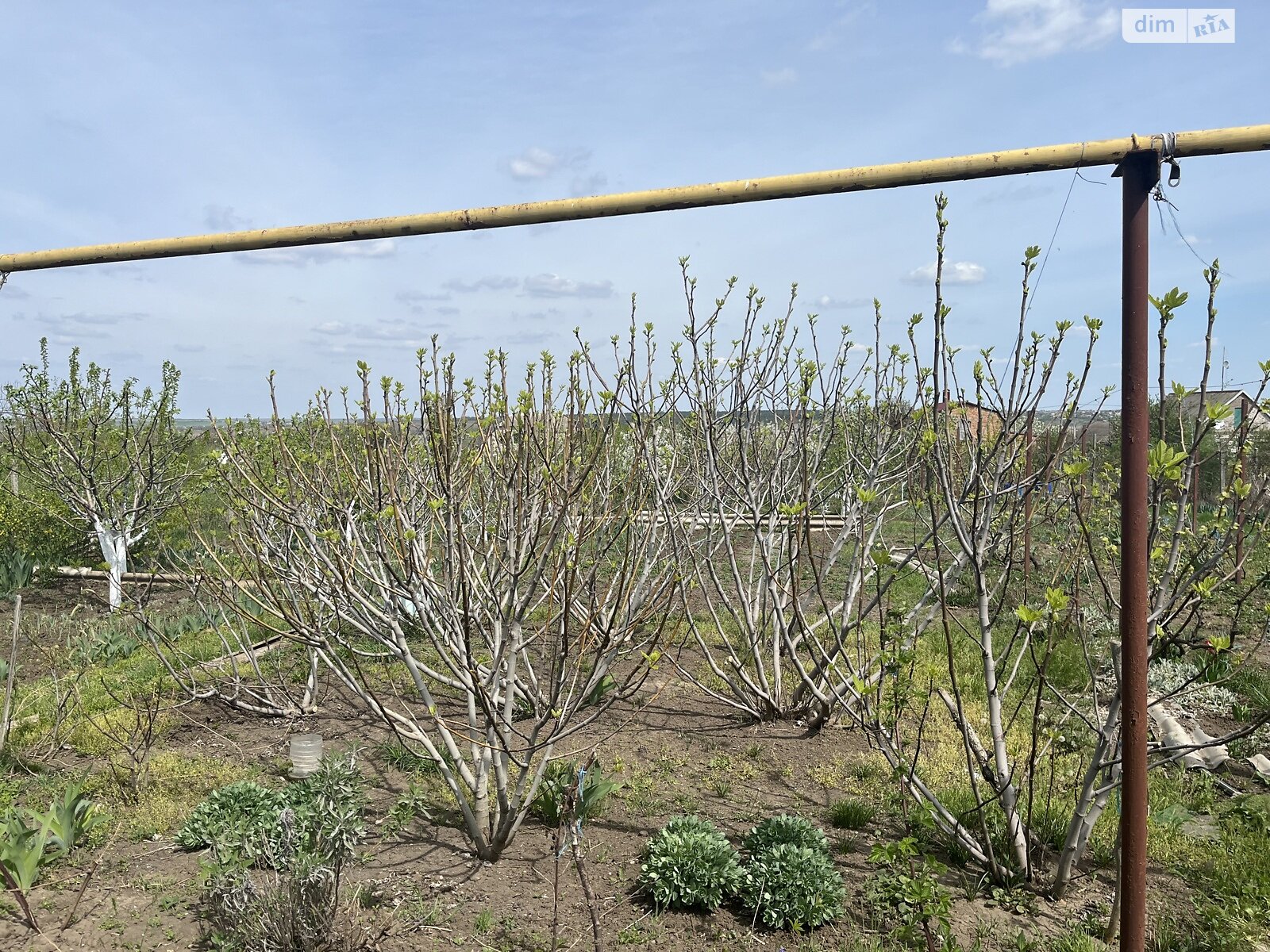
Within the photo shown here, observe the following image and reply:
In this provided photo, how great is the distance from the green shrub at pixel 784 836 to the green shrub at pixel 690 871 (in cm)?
11

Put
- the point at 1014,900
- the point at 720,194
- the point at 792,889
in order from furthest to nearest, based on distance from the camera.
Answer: the point at 1014,900, the point at 792,889, the point at 720,194

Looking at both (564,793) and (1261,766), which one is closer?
(564,793)

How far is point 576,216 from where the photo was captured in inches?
98.1

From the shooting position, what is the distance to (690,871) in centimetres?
302

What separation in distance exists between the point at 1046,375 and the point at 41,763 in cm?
542

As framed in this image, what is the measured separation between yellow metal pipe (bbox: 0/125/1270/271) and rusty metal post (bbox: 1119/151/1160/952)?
120mm

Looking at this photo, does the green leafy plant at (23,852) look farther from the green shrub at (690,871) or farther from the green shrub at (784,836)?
the green shrub at (784,836)

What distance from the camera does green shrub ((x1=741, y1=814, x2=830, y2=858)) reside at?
10.5ft

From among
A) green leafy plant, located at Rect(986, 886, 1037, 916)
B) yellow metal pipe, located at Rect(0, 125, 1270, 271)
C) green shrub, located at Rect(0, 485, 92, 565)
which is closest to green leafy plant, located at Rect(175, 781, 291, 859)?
yellow metal pipe, located at Rect(0, 125, 1270, 271)

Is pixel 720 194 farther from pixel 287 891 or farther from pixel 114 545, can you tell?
pixel 114 545

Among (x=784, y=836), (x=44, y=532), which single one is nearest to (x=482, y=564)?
(x=784, y=836)

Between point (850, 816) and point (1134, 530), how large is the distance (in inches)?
84.3

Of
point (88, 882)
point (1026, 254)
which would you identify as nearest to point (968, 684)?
point (1026, 254)

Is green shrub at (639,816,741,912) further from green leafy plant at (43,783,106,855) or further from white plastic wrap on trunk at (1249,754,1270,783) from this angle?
white plastic wrap on trunk at (1249,754,1270,783)
